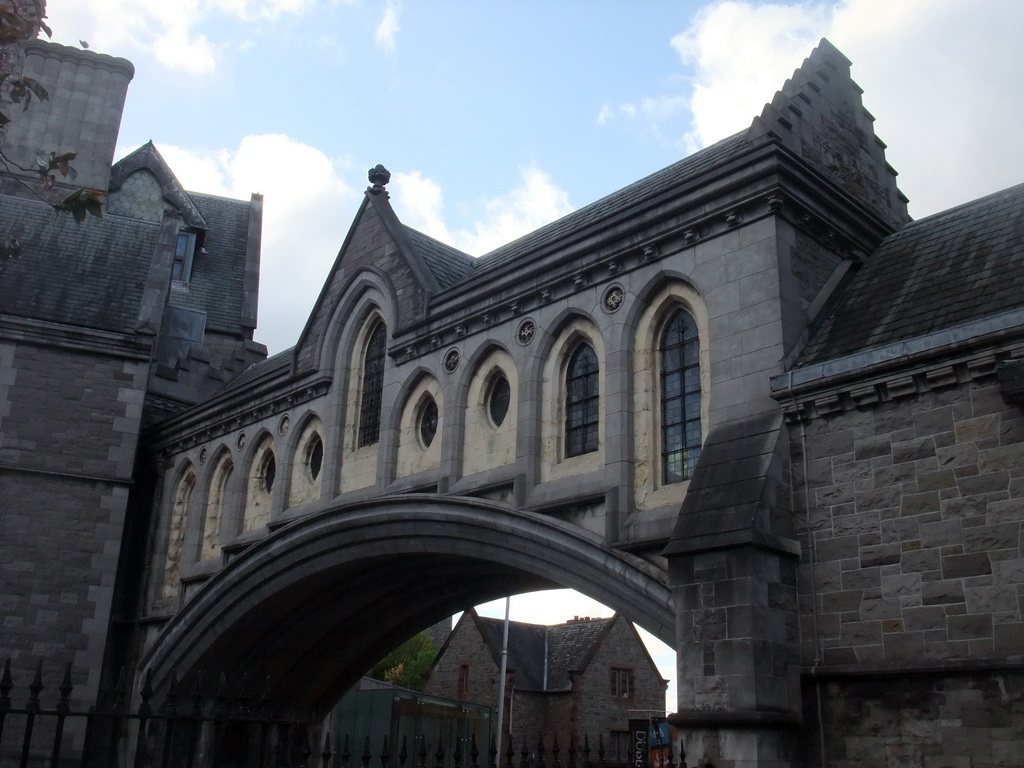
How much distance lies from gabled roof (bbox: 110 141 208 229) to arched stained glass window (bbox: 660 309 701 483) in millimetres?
21339

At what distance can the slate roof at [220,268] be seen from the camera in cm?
2864

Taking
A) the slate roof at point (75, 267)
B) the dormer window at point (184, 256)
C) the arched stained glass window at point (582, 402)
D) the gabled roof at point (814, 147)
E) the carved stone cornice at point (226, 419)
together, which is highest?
the dormer window at point (184, 256)

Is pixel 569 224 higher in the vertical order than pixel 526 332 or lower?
higher

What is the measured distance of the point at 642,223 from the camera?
1240 cm

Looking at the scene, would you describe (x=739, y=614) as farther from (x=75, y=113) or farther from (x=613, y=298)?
(x=75, y=113)

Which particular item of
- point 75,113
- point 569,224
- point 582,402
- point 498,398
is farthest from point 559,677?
point 582,402

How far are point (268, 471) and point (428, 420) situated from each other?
4.52 metres

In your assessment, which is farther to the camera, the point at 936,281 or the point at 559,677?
the point at 559,677

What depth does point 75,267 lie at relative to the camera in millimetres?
21531

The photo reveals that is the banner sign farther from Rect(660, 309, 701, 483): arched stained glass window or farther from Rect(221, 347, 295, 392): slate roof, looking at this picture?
Rect(660, 309, 701, 483): arched stained glass window

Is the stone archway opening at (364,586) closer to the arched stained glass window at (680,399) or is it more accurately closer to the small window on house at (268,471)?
the arched stained glass window at (680,399)

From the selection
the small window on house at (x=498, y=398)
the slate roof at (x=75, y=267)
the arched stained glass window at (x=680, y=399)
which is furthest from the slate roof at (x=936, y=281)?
the slate roof at (x=75, y=267)

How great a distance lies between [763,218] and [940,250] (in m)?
1.90

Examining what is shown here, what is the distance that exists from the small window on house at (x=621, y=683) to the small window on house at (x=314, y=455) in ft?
75.7
